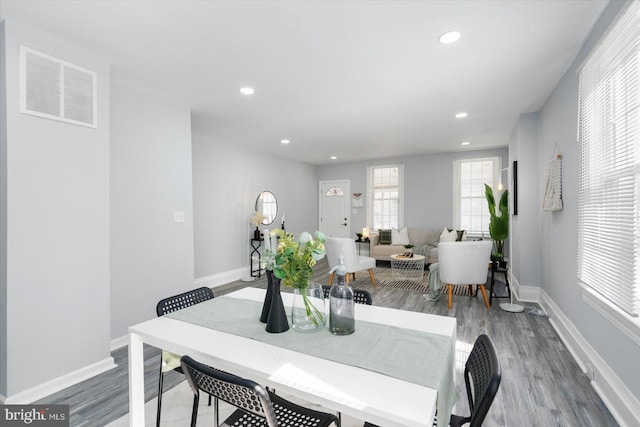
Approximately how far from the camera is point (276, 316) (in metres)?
1.36

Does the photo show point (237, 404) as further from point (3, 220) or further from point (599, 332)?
point (599, 332)

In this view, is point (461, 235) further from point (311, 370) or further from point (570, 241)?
point (311, 370)

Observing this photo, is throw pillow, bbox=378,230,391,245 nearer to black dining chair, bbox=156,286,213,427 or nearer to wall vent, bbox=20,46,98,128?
black dining chair, bbox=156,286,213,427

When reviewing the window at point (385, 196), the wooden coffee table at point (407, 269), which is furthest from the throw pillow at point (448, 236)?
the window at point (385, 196)

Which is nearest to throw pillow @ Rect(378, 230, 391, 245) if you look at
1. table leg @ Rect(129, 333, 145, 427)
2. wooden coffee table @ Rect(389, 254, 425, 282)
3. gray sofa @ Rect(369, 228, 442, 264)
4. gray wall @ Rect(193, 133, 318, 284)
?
gray sofa @ Rect(369, 228, 442, 264)

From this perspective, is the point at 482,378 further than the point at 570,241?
No

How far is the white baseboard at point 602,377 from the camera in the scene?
170 cm

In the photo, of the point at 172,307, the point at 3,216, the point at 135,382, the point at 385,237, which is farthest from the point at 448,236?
the point at 3,216

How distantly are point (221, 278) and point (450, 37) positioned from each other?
4.67 metres

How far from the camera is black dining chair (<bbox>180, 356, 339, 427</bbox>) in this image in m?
0.93

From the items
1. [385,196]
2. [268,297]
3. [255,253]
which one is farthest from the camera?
[385,196]

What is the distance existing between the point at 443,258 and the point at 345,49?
9.31 feet

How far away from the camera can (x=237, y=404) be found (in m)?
1.01

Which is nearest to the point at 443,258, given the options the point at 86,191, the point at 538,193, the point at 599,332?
the point at 538,193
